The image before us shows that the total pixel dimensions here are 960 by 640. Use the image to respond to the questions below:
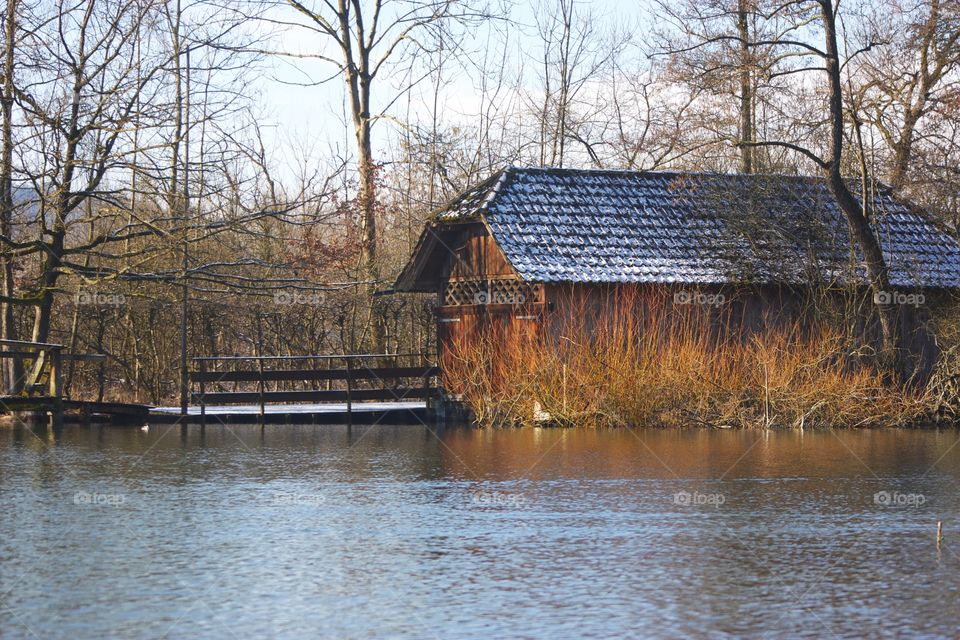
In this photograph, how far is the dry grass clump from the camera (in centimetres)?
2536

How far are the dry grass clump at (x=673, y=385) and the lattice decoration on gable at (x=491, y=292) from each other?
56.2 inches

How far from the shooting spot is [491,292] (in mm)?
29516

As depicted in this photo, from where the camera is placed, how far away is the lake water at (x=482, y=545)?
7.70 metres

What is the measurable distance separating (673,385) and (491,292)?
19.2 ft

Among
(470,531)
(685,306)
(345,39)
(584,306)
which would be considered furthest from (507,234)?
(470,531)

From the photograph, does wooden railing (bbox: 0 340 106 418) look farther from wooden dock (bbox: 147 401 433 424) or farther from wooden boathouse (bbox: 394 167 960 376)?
wooden boathouse (bbox: 394 167 960 376)

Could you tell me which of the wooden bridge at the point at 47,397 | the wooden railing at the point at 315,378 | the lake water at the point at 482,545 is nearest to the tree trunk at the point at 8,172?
the wooden bridge at the point at 47,397

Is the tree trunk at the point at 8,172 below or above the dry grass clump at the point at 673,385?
above

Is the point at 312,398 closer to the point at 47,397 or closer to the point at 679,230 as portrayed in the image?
the point at 47,397

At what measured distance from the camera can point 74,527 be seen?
36.9ft

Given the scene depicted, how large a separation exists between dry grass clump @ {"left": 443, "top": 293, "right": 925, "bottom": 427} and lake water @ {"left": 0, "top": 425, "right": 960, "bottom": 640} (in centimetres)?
674

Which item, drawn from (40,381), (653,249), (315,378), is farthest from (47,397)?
(653,249)

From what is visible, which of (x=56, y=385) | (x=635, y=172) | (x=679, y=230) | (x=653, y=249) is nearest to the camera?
(x=56, y=385)

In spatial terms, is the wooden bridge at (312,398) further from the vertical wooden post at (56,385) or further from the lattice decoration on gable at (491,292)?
the vertical wooden post at (56,385)
